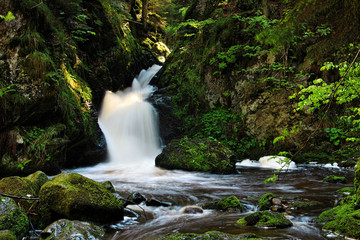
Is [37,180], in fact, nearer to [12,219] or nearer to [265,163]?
[12,219]

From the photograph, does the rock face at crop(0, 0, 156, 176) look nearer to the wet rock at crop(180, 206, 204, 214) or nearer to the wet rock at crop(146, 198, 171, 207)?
the wet rock at crop(146, 198, 171, 207)

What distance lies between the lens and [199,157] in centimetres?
913

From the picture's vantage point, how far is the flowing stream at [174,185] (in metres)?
3.90

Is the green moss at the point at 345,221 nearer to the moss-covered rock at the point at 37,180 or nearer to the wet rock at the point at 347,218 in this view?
the wet rock at the point at 347,218

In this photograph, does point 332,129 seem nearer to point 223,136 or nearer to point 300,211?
point 223,136

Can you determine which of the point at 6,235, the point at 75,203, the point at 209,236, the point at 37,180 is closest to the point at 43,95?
the point at 37,180

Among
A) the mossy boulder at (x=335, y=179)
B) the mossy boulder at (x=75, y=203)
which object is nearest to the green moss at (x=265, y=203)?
the mossy boulder at (x=75, y=203)

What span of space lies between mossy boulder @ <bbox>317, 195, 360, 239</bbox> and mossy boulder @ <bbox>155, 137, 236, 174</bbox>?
4830 millimetres

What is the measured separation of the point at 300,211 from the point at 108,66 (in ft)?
37.1

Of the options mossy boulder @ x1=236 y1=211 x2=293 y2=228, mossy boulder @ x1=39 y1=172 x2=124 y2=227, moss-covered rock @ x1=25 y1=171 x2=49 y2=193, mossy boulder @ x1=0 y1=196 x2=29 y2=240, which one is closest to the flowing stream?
mossy boulder @ x1=236 y1=211 x2=293 y2=228

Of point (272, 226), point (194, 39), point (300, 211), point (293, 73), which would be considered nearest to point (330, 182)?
point (300, 211)

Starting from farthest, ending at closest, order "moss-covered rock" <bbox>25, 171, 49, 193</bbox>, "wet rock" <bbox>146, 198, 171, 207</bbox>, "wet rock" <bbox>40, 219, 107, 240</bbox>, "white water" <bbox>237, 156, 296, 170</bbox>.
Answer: "white water" <bbox>237, 156, 296, 170</bbox>, "wet rock" <bbox>146, 198, 171, 207</bbox>, "moss-covered rock" <bbox>25, 171, 49, 193</bbox>, "wet rock" <bbox>40, 219, 107, 240</bbox>

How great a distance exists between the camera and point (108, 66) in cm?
1317

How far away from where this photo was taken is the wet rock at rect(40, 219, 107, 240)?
3.24m
